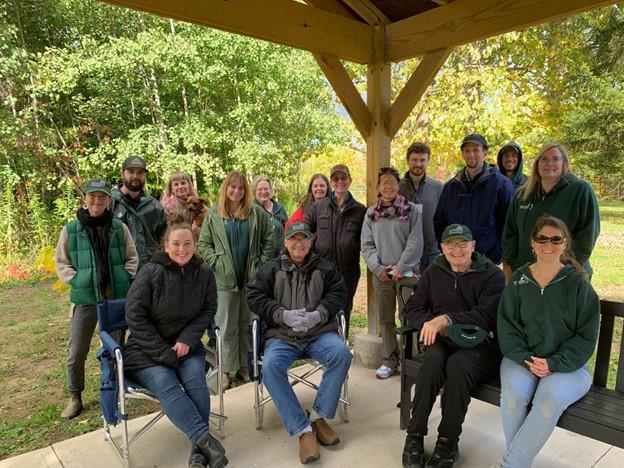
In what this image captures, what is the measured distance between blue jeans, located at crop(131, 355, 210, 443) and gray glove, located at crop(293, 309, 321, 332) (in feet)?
2.00

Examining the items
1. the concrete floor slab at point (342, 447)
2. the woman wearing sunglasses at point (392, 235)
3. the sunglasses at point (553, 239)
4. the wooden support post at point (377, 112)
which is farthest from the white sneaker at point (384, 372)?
the sunglasses at point (553, 239)

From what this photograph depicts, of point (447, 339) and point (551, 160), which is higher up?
point (551, 160)

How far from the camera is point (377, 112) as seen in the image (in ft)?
12.3

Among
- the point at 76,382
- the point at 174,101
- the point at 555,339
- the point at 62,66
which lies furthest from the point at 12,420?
the point at 174,101

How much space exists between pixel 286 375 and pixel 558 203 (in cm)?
186

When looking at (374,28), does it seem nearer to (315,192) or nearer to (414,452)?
(315,192)

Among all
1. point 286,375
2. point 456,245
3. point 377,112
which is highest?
point 377,112

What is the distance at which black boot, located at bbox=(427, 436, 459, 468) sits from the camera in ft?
7.64

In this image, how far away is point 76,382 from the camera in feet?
10.2

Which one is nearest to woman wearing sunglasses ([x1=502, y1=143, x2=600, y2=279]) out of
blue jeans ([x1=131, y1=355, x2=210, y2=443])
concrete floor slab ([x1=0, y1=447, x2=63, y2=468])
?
blue jeans ([x1=131, y1=355, x2=210, y2=443])

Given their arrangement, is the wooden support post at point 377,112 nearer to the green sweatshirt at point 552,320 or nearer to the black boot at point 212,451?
the green sweatshirt at point 552,320

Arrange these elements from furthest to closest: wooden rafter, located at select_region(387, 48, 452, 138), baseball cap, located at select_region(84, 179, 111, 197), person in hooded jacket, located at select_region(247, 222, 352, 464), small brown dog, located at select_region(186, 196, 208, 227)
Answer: small brown dog, located at select_region(186, 196, 208, 227)
wooden rafter, located at select_region(387, 48, 452, 138)
baseball cap, located at select_region(84, 179, 111, 197)
person in hooded jacket, located at select_region(247, 222, 352, 464)

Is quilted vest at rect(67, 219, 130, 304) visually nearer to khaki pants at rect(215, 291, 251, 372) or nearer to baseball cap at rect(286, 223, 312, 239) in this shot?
khaki pants at rect(215, 291, 251, 372)

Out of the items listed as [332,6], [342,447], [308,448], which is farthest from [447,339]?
[332,6]
